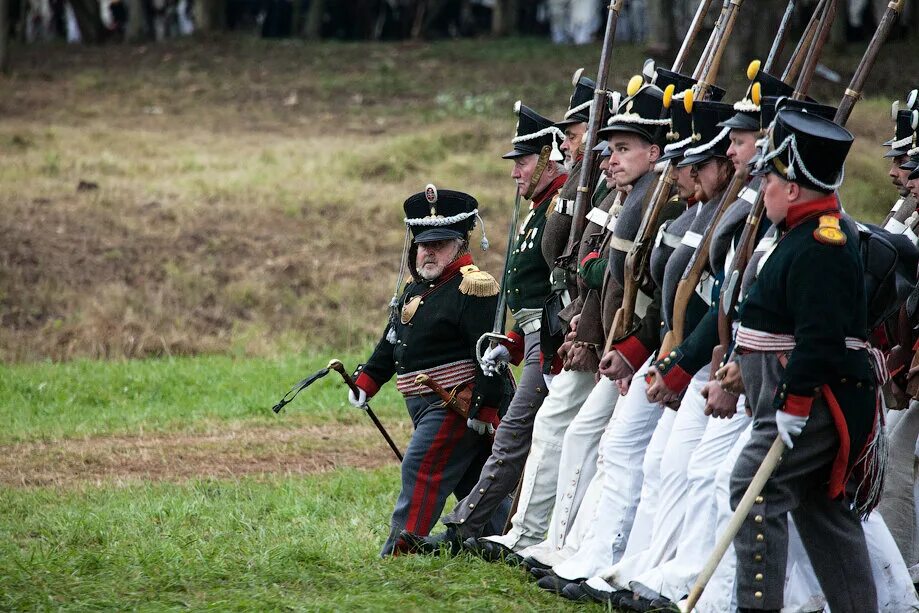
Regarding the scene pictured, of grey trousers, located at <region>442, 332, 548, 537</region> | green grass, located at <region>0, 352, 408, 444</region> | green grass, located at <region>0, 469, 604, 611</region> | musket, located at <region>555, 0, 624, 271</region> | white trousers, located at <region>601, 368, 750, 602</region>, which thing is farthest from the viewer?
green grass, located at <region>0, 352, 408, 444</region>

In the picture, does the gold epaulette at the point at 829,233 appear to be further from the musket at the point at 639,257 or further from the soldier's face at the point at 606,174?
the soldier's face at the point at 606,174

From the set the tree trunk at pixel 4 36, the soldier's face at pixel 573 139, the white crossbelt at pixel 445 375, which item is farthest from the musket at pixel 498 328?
the tree trunk at pixel 4 36

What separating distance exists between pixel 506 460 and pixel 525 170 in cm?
157

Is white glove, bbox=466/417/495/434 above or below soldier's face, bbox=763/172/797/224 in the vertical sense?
below

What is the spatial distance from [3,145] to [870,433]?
58.2 feet

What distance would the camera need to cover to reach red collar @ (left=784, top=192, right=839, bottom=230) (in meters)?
5.15

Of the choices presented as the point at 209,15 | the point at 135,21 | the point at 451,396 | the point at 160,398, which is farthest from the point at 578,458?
the point at 135,21

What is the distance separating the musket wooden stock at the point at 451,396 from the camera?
7.42 metres

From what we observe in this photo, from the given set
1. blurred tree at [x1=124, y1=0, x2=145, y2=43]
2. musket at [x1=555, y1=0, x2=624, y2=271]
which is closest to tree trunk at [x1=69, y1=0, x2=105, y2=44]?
blurred tree at [x1=124, y1=0, x2=145, y2=43]

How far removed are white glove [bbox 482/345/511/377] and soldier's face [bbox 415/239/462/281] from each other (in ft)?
1.89

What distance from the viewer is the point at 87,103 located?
25359 millimetres

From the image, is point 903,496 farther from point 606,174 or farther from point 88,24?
point 88,24

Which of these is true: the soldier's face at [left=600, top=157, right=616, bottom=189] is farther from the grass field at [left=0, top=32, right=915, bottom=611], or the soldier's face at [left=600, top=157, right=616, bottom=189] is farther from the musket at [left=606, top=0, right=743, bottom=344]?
the grass field at [left=0, top=32, right=915, bottom=611]

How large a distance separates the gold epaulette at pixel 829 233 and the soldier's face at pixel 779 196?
140mm
